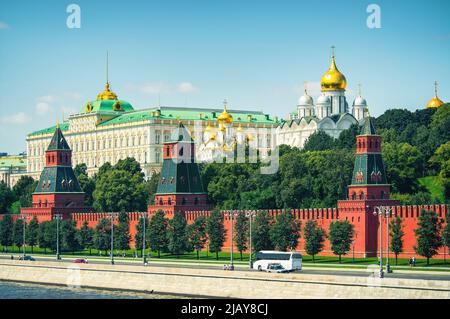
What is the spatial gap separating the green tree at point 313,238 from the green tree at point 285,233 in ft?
4.11

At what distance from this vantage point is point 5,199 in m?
133

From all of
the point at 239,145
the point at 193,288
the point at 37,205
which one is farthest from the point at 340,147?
the point at 193,288

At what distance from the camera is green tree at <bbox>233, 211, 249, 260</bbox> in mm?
85500

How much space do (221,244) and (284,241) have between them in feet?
19.3

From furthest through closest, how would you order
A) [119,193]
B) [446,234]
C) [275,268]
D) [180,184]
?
[119,193] < [180,184] < [446,234] < [275,268]

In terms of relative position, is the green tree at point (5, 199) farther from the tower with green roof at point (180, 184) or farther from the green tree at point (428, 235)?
the green tree at point (428, 235)

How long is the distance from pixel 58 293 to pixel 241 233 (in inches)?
795

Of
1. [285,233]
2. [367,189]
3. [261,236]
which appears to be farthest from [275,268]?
[367,189]

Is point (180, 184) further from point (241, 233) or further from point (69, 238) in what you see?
point (241, 233)

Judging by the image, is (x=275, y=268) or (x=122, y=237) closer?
(x=275, y=268)

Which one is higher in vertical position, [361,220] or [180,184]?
[180,184]

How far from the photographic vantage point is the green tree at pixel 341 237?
80500 millimetres

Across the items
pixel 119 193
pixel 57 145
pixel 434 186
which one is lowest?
pixel 119 193

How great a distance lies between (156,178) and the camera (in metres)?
118
